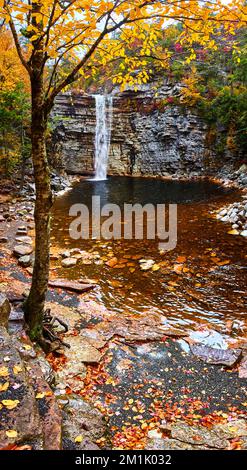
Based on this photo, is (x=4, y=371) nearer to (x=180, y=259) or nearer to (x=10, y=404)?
(x=10, y=404)

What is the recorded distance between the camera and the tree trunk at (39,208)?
160 inches

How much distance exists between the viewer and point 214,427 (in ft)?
12.3

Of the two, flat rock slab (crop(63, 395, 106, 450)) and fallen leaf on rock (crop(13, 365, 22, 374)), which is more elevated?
fallen leaf on rock (crop(13, 365, 22, 374))

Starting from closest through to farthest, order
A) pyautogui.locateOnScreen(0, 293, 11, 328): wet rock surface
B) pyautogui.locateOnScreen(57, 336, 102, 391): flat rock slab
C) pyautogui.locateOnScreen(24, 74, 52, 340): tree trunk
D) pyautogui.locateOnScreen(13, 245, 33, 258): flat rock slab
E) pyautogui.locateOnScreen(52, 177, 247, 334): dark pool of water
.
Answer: pyautogui.locateOnScreen(24, 74, 52, 340): tree trunk, pyautogui.locateOnScreen(0, 293, 11, 328): wet rock surface, pyautogui.locateOnScreen(57, 336, 102, 391): flat rock slab, pyautogui.locateOnScreen(52, 177, 247, 334): dark pool of water, pyautogui.locateOnScreen(13, 245, 33, 258): flat rock slab

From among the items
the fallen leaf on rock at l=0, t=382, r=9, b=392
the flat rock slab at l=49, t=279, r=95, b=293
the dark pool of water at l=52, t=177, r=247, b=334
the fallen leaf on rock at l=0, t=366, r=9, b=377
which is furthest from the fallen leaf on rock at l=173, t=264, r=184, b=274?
the fallen leaf on rock at l=0, t=382, r=9, b=392

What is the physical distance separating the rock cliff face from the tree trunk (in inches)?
1018

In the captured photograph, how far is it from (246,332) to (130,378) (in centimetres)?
283

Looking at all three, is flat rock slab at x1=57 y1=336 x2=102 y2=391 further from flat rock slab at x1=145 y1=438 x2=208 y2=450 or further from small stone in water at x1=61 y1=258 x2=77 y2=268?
small stone in water at x1=61 y1=258 x2=77 y2=268

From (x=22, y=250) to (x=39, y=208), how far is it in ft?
18.2

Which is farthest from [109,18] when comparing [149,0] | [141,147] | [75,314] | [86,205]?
[141,147]

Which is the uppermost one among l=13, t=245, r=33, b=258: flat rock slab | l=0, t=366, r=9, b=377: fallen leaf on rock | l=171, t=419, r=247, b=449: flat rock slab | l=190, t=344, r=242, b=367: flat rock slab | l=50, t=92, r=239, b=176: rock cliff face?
l=50, t=92, r=239, b=176: rock cliff face

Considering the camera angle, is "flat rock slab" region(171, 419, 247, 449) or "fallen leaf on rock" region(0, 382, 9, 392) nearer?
"fallen leaf on rock" region(0, 382, 9, 392)

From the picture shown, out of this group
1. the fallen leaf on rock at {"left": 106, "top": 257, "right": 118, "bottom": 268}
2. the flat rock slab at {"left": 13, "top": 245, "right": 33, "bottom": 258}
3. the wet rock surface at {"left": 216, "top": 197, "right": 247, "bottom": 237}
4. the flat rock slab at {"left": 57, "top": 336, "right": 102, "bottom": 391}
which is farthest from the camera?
the wet rock surface at {"left": 216, "top": 197, "right": 247, "bottom": 237}

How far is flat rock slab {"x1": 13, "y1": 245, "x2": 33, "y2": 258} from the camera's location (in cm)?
937
